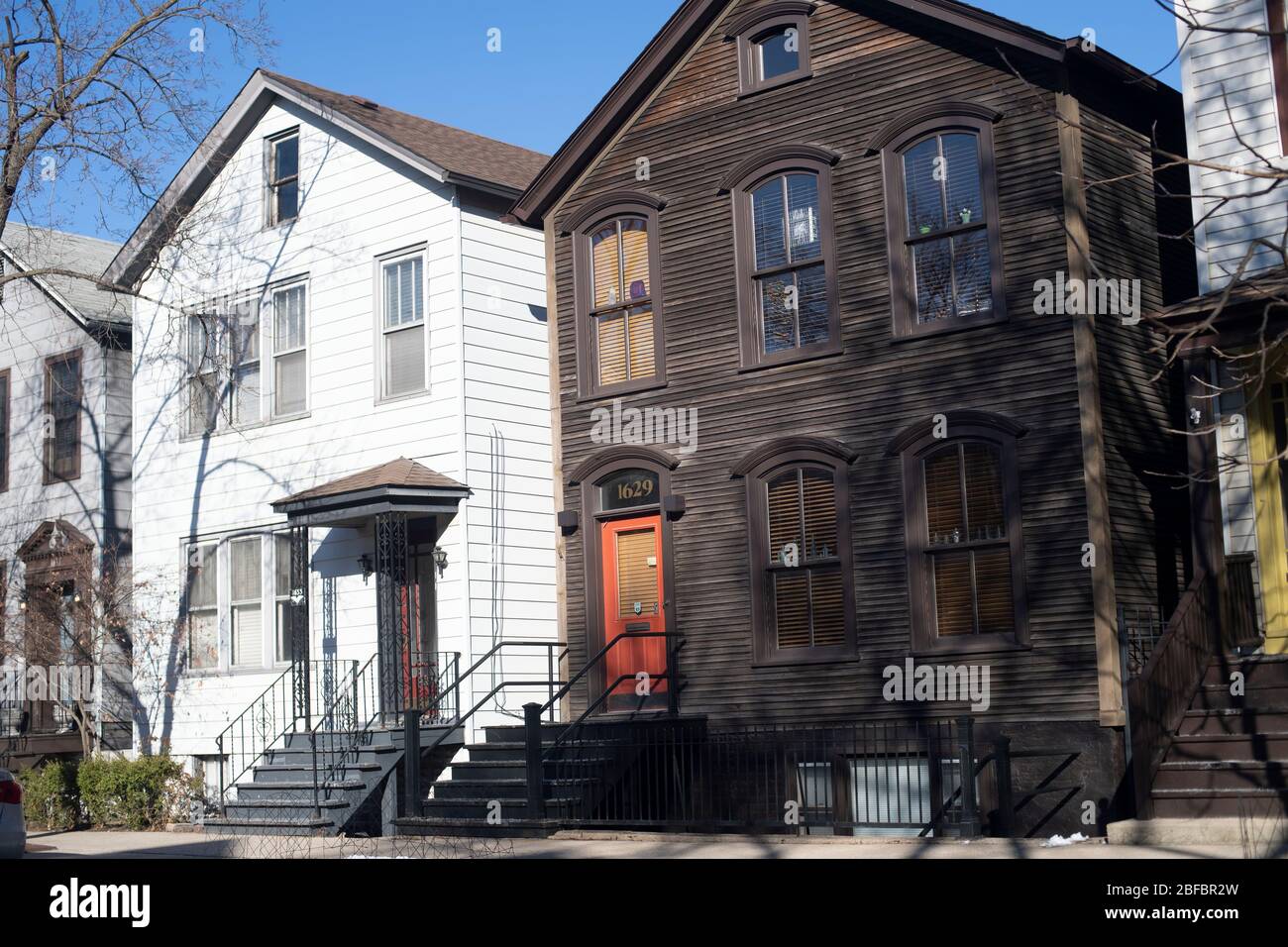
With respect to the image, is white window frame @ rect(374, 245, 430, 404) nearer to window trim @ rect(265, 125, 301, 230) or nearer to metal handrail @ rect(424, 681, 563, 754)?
window trim @ rect(265, 125, 301, 230)

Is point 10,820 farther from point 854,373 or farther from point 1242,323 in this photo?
point 1242,323

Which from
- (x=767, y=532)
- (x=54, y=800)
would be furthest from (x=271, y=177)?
(x=767, y=532)

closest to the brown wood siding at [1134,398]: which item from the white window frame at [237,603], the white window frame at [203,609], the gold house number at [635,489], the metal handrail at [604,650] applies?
the metal handrail at [604,650]

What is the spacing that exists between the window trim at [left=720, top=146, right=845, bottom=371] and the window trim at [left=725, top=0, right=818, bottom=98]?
919 mm

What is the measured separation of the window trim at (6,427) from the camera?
28.8 m

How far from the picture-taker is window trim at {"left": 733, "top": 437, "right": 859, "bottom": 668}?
17422 millimetres

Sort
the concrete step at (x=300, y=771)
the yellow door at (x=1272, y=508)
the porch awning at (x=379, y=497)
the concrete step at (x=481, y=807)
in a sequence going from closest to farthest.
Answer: the yellow door at (x=1272, y=508) < the concrete step at (x=481, y=807) < the concrete step at (x=300, y=771) < the porch awning at (x=379, y=497)

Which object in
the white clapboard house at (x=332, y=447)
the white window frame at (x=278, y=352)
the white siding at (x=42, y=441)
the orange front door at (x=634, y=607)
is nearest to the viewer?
the orange front door at (x=634, y=607)

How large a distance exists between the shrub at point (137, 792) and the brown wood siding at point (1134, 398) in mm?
14168

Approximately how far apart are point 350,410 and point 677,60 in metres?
6.77

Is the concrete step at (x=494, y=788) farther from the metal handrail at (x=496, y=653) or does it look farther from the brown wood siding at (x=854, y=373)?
the brown wood siding at (x=854, y=373)

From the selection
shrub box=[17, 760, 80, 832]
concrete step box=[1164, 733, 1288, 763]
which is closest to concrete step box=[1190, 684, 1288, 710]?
concrete step box=[1164, 733, 1288, 763]

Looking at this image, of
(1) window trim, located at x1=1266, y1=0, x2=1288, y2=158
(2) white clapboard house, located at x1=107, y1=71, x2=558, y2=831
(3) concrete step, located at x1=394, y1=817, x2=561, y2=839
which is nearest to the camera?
(1) window trim, located at x1=1266, y1=0, x2=1288, y2=158

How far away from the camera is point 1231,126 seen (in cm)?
1528
